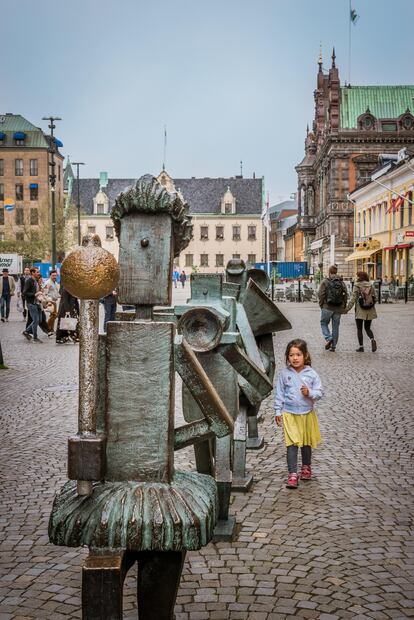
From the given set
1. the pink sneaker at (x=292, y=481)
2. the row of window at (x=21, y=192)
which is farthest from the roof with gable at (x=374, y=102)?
the pink sneaker at (x=292, y=481)

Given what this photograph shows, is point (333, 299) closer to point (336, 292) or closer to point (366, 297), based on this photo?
point (336, 292)

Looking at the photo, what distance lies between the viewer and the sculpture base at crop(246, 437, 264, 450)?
23.7ft

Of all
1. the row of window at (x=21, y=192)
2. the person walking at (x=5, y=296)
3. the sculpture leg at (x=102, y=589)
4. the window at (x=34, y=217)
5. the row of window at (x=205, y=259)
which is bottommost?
the sculpture leg at (x=102, y=589)

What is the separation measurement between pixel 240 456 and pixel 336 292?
1085 cm

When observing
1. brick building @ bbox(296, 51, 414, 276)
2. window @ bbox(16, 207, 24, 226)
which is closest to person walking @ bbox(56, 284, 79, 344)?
brick building @ bbox(296, 51, 414, 276)

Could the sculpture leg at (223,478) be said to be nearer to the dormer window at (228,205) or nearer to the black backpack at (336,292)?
the black backpack at (336,292)

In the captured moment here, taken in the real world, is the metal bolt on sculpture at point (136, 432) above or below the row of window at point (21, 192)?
below

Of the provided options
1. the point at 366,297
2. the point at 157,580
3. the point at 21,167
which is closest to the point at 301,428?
the point at 157,580

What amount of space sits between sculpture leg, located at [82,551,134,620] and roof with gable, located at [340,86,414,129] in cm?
6651

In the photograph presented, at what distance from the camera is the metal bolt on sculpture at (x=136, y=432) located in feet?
8.50

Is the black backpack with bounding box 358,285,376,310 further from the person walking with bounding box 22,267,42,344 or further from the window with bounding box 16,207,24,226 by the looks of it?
the window with bounding box 16,207,24,226

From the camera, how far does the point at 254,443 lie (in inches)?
285

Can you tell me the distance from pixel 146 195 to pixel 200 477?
3.27 ft

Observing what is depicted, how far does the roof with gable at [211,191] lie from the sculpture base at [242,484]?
98.1 m
